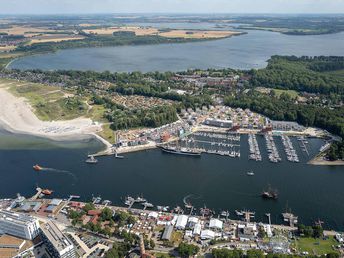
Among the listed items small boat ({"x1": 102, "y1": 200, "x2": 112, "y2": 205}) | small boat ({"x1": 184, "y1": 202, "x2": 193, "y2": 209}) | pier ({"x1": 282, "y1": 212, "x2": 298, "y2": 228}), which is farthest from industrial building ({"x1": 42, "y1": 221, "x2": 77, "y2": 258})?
pier ({"x1": 282, "y1": 212, "x2": 298, "y2": 228})

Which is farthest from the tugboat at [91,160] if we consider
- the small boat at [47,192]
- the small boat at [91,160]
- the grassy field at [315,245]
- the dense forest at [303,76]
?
the dense forest at [303,76]

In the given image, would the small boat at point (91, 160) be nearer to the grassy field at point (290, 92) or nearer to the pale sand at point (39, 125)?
the pale sand at point (39, 125)

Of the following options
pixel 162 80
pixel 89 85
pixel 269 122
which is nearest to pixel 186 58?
pixel 162 80

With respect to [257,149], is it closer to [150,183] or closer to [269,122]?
[269,122]

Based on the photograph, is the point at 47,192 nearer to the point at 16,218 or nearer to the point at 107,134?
the point at 16,218

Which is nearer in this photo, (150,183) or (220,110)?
(150,183)

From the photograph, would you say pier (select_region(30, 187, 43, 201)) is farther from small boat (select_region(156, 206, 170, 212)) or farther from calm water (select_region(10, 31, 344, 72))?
calm water (select_region(10, 31, 344, 72))

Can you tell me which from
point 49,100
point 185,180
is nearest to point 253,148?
point 185,180

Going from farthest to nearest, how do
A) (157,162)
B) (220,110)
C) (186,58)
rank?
(186,58)
(220,110)
(157,162)
